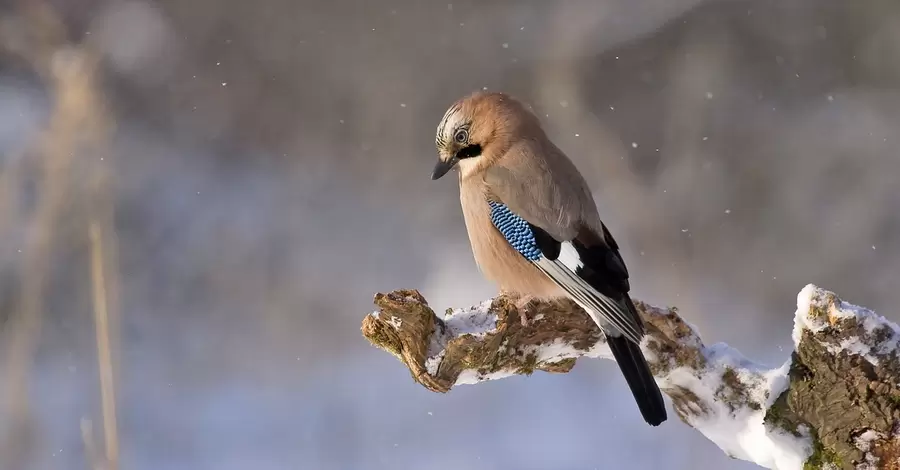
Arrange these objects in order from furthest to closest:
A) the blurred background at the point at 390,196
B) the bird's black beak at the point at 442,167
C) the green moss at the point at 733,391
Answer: the blurred background at the point at 390,196 → the bird's black beak at the point at 442,167 → the green moss at the point at 733,391

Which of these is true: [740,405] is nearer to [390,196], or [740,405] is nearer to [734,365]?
[734,365]

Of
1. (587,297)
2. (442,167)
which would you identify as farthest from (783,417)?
(442,167)

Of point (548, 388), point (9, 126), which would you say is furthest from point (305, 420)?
point (9, 126)

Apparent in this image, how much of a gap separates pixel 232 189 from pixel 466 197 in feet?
8.20

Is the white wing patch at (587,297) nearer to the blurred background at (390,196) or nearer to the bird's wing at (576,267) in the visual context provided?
the bird's wing at (576,267)

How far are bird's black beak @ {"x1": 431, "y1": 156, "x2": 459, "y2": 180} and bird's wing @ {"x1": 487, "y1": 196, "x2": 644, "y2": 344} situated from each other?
121 millimetres

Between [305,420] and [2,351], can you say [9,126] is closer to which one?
[2,351]

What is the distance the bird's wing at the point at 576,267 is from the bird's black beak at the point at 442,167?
12 centimetres

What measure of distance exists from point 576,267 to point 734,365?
13.7 inches

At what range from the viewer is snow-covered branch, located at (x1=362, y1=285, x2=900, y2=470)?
1.30 metres

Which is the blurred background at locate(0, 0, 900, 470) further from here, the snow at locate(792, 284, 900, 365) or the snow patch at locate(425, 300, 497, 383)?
the snow at locate(792, 284, 900, 365)

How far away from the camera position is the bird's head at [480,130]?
5.94ft

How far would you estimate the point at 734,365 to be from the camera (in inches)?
62.3

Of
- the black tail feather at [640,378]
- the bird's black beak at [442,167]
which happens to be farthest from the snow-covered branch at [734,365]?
the bird's black beak at [442,167]
